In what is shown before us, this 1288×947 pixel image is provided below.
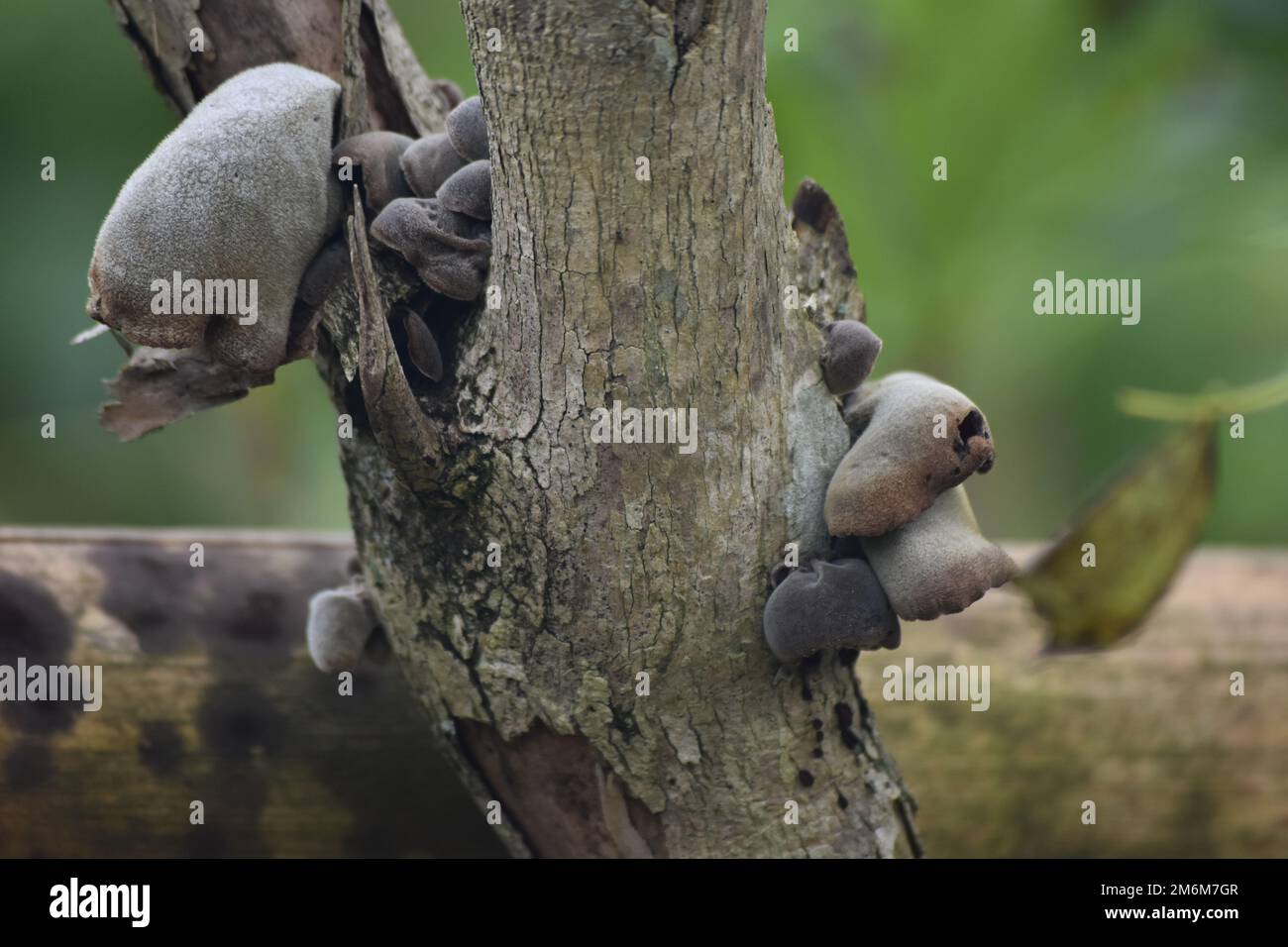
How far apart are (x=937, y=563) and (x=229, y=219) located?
1.89 feet

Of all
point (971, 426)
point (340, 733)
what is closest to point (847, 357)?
point (971, 426)

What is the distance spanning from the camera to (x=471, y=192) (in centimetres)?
86

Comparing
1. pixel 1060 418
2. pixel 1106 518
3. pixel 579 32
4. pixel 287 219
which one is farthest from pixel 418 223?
pixel 1060 418

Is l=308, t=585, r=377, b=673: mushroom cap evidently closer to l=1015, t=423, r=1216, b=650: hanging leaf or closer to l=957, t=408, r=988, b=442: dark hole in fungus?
l=957, t=408, r=988, b=442: dark hole in fungus

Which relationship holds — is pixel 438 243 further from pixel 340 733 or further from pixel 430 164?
pixel 340 733

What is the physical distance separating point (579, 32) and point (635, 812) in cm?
64

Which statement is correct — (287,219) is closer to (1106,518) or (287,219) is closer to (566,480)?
(566,480)

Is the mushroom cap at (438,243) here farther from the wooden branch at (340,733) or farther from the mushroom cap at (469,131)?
the wooden branch at (340,733)

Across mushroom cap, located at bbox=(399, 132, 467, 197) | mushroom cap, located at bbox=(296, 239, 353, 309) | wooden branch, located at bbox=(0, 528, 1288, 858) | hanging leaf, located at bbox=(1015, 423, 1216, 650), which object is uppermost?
mushroom cap, located at bbox=(399, 132, 467, 197)

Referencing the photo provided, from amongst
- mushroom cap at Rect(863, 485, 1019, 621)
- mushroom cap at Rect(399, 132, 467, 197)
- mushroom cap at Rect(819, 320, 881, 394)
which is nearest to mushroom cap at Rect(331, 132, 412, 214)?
mushroom cap at Rect(399, 132, 467, 197)

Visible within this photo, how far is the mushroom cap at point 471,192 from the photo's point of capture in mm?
862

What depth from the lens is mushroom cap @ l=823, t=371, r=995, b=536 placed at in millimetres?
869

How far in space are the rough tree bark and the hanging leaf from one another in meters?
0.35

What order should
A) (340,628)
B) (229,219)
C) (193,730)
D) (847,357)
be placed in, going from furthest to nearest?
(193,730) < (340,628) < (847,357) < (229,219)
